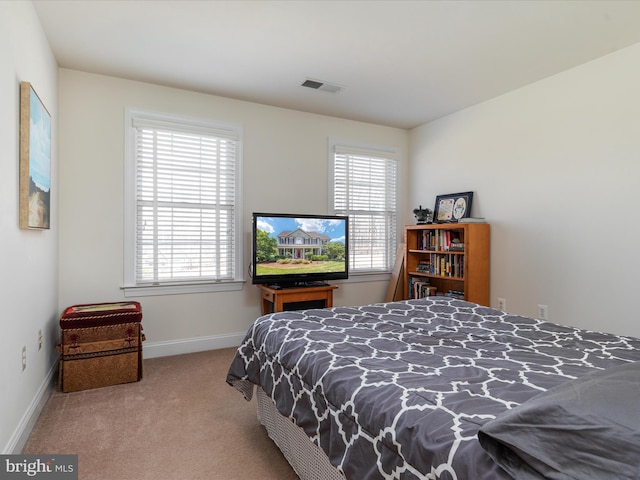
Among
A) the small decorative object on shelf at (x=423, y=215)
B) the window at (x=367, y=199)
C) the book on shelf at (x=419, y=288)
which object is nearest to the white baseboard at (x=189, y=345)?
the window at (x=367, y=199)

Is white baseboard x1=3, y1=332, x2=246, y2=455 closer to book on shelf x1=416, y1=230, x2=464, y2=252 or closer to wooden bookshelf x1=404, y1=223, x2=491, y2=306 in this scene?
wooden bookshelf x1=404, y1=223, x2=491, y2=306

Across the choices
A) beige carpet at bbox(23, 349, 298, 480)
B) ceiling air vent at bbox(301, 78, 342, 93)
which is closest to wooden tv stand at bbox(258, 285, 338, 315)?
beige carpet at bbox(23, 349, 298, 480)

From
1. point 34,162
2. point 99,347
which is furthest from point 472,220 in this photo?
point 34,162

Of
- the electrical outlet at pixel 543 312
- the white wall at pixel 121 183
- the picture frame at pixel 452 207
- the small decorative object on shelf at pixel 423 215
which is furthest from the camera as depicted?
the small decorative object on shelf at pixel 423 215

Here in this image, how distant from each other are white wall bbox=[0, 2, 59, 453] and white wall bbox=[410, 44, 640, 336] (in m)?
3.87

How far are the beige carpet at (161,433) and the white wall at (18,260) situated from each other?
22 cm

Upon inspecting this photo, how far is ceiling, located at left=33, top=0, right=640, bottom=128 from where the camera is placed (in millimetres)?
2344

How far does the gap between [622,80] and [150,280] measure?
4.26 m

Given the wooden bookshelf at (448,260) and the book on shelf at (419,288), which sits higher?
the wooden bookshelf at (448,260)

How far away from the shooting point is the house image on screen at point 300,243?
3.78 meters

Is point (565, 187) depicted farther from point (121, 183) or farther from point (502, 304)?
point (121, 183)

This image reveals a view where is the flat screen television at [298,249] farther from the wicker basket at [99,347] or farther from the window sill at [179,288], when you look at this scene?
the wicker basket at [99,347]

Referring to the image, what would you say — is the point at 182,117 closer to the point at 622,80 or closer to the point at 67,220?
the point at 67,220

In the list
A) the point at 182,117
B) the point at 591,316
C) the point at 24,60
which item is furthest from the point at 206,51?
the point at 591,316
